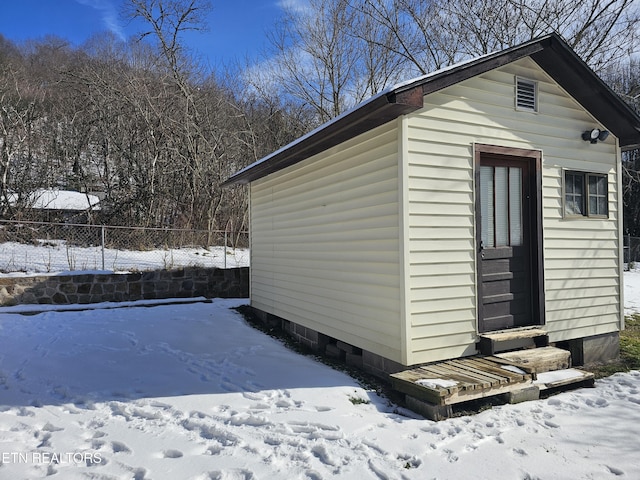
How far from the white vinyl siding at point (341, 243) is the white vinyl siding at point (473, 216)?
21 centimetres

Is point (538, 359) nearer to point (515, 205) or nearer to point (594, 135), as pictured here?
point (515, 205)

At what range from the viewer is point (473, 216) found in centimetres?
431

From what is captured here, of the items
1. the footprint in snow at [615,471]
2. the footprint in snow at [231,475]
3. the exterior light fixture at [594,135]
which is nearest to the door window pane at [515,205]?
the exterior light fixture at [594,135]

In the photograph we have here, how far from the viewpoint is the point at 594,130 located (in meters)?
5.11

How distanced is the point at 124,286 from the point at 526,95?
25.4 ft

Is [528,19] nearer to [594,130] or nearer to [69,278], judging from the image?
[594,130]

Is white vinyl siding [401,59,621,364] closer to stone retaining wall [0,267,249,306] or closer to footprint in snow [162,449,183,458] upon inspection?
footprint in snow [162,449,183,458]

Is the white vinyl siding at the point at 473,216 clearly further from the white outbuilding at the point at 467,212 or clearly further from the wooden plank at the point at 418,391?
the wooden plank at the point at 418,391

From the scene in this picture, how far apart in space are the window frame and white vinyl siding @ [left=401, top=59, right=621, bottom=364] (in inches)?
2.6

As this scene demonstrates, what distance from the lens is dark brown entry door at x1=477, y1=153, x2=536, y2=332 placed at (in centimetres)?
450

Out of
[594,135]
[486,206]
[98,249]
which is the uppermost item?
[594,135]

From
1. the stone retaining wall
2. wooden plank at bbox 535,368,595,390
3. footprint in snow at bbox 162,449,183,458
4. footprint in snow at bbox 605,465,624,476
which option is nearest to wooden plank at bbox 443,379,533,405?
wooden plank at bbox 535,368,595,390

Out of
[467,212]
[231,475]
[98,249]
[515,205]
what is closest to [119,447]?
[231,475]

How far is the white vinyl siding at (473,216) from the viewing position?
4035 millimetres
